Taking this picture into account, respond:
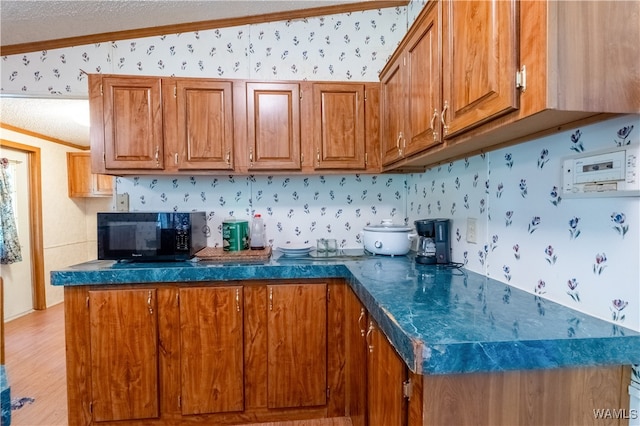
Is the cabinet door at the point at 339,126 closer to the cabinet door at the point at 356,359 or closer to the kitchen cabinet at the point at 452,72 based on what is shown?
the kitchen cabinet at the point at 452,72

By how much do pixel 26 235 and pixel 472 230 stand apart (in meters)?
4.67

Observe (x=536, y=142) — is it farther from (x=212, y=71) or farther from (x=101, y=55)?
(x=101, y=55)

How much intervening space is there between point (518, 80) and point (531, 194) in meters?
0.56

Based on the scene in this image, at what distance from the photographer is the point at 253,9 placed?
2.24m

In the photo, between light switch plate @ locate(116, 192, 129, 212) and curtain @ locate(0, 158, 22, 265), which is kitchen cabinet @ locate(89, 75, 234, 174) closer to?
light switch plate @ locate(116, 192, 129, 212)

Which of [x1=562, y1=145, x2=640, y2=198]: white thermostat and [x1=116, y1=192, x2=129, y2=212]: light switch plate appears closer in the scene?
[x1=562, y1=145, x2=640, y2=198]: white thermostat

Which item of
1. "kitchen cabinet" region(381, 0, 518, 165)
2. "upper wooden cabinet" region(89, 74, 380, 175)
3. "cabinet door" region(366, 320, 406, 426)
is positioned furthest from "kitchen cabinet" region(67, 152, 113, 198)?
"cabinet door" region(366, 320, 406, 426)

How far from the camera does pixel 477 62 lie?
1.01 m

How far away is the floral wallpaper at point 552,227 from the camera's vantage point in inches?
35.4

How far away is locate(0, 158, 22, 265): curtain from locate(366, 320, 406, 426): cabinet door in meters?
4.07

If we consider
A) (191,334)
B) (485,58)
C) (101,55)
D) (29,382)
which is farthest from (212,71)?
(29,382)

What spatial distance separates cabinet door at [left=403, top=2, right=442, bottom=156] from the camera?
4.24ft

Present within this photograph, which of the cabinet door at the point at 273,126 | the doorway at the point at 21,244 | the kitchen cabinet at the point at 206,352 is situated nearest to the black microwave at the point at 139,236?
the kitchen cabinet at the point at 206,352

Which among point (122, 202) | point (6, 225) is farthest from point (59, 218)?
point (122, 202)
